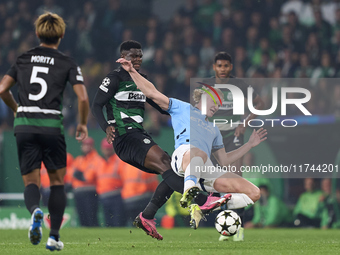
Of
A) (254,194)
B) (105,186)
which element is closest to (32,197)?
(254,194)

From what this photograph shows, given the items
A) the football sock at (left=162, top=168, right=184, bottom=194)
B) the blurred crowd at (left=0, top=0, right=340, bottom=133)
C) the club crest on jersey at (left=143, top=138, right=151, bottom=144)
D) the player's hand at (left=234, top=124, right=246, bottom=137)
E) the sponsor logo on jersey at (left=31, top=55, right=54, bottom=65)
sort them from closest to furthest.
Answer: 1. the sponsor logo on jersey at (left=31, top=55, right=54, bottom=65)
2. the football sock at (left=162, top=168, right=184, bottom=194)
3. the club crest on jersey at (left=143, top=138, right=151, bottom=144)
4. the player's hand at (left=234, top=124, right=246, bottom=137)
5. the blurred crowd at (left=0, top=0, right=340, bottom=133)

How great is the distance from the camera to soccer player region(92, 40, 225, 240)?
7.18m

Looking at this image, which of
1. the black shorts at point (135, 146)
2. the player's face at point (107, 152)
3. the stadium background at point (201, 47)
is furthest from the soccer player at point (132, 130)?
the player's face at point (107, 152)

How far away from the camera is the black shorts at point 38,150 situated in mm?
5516

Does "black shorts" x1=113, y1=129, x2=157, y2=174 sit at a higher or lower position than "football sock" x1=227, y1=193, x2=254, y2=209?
higher

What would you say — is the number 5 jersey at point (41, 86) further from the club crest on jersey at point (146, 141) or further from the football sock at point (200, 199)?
the football sock at point (200, 199)

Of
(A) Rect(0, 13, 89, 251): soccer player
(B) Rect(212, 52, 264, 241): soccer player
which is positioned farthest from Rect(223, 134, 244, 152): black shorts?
(A) Rect(0, 13, 89, 251): soccer player

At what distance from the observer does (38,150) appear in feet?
Answer: 18.2

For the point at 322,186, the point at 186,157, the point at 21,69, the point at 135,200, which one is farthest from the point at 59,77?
the point at 322,186

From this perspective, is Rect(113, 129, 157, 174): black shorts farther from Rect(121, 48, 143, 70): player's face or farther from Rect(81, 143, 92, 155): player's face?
Rect(81, 143, 92, 155): player's face

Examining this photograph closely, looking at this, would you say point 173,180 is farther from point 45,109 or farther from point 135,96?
point 45,109

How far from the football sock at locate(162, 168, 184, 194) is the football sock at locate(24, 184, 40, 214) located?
191 centimetres

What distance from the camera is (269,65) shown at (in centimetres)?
1375

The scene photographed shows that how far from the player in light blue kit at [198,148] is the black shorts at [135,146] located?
0.35 meters
